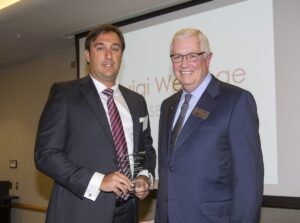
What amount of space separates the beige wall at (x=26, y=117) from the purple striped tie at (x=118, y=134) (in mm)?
3039

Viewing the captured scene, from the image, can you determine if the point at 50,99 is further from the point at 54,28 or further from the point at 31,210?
the point at 31,210

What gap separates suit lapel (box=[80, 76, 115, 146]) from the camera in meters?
1.79

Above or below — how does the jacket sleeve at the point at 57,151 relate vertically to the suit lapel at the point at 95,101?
below

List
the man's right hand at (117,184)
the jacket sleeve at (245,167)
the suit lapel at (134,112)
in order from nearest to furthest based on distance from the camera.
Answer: the jacket sleeve at (245,167), the man's right hand at (117,184), the suit lapel at (134,112)

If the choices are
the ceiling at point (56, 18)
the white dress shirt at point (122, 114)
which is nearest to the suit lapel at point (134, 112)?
the white dress shirt at point (122, 114)

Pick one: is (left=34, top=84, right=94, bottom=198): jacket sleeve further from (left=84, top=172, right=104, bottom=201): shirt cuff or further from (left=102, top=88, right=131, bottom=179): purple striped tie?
(left=102, top=88, right=131, bottom=179): purple striped tie

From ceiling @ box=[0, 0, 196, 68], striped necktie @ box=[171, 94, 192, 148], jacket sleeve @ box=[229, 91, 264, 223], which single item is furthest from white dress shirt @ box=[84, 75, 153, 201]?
ceiling @ box=[0, 0, 196, 68]

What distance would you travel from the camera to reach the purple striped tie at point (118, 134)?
1.75 meters

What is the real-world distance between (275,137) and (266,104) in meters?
0.27

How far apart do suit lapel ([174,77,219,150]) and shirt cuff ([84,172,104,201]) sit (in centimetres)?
38

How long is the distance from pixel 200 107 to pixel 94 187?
24.0 inches

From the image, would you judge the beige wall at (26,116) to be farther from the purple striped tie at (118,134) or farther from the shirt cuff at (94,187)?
the shirt cuff at (94,187)

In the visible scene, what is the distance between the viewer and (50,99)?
5.98ft

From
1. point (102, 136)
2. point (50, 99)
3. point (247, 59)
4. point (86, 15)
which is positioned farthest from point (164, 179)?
→ point (86, 15)
